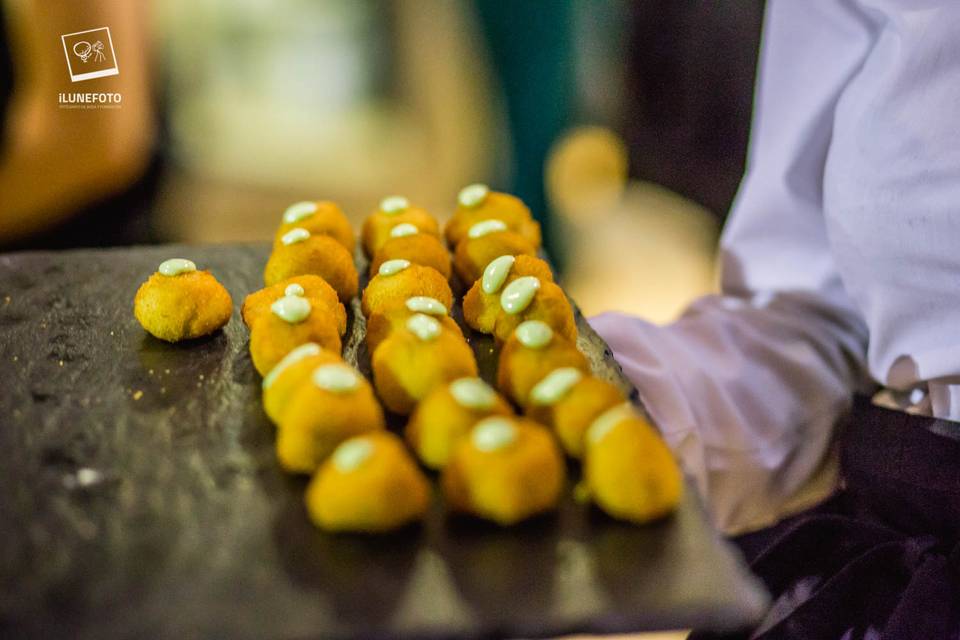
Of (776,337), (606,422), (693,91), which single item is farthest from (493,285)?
(693,91)

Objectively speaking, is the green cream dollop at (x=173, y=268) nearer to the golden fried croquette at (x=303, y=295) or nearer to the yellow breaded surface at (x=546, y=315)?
the golden fried croquette at (x=303, y=295)

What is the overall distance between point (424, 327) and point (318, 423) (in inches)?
4.6

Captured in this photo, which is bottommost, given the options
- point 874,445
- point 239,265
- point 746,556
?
point 746,556

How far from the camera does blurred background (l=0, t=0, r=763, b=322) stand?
5.01 feet

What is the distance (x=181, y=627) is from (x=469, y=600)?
0.47 feet

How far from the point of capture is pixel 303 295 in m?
0.65

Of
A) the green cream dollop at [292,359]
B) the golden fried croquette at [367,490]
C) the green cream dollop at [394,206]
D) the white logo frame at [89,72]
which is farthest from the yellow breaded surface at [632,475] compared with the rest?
the white logo frame at [89,72]

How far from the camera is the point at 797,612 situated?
0.67 m

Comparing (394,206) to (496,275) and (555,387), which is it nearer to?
(496,275)

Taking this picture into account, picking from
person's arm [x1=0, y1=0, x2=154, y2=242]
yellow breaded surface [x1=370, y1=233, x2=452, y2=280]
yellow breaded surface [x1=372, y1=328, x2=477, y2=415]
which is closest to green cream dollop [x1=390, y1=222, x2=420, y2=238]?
yellow breaded surface [x1=370, y1=233, x2=452, y2=280]

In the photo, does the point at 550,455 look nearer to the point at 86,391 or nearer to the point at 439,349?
the point at 439,349

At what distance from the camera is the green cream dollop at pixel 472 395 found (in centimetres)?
50

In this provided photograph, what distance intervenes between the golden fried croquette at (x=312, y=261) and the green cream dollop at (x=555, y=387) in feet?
0.86

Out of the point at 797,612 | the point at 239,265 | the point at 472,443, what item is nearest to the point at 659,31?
the point at 239,265
